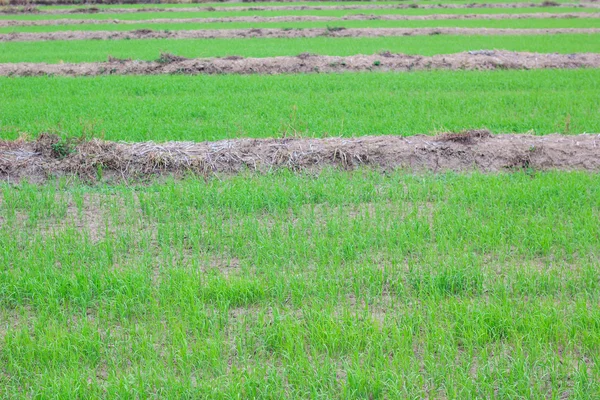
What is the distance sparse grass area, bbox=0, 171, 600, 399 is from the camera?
362cm

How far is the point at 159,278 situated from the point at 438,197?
303 cm

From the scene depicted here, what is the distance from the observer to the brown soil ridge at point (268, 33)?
78.3 ft

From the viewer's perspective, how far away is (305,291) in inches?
182

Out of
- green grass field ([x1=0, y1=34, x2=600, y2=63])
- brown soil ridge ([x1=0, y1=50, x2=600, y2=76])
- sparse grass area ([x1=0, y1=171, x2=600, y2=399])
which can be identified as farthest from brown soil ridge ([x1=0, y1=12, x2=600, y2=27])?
sparse grass area ([x1=0, y1=171, x2=600, y2=399])

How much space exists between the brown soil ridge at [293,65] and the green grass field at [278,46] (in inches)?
56.3

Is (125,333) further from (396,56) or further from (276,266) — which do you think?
(396,56)

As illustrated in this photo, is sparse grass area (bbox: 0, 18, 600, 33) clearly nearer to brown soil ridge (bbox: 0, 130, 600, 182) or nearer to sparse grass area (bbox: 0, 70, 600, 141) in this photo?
sparse grass area (bbox: 0, 70, 600, 141)

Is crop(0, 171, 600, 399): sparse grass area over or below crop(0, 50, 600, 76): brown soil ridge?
below

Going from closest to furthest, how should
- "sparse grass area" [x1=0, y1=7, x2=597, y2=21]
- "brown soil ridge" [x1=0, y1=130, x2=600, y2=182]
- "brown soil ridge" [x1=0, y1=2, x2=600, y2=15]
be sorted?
"brown soil ridge" [x1=0, y1=130, x2=600, y2=182] → "sparse grass area" [x1=0, y1=7, x2=597, y2=21] → "brown soil ridge" [x1=0, y1=2, x2=600, y2=15]

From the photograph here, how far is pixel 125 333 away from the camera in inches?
165

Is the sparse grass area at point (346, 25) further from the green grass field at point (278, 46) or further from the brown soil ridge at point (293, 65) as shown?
the brown soil ridge at point (293, 65)

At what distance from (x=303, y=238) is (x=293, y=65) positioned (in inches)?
414

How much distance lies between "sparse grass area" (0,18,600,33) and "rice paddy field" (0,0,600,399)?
13.6 meters

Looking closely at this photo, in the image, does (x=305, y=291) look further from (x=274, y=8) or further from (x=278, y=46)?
(x=274, y=8)
